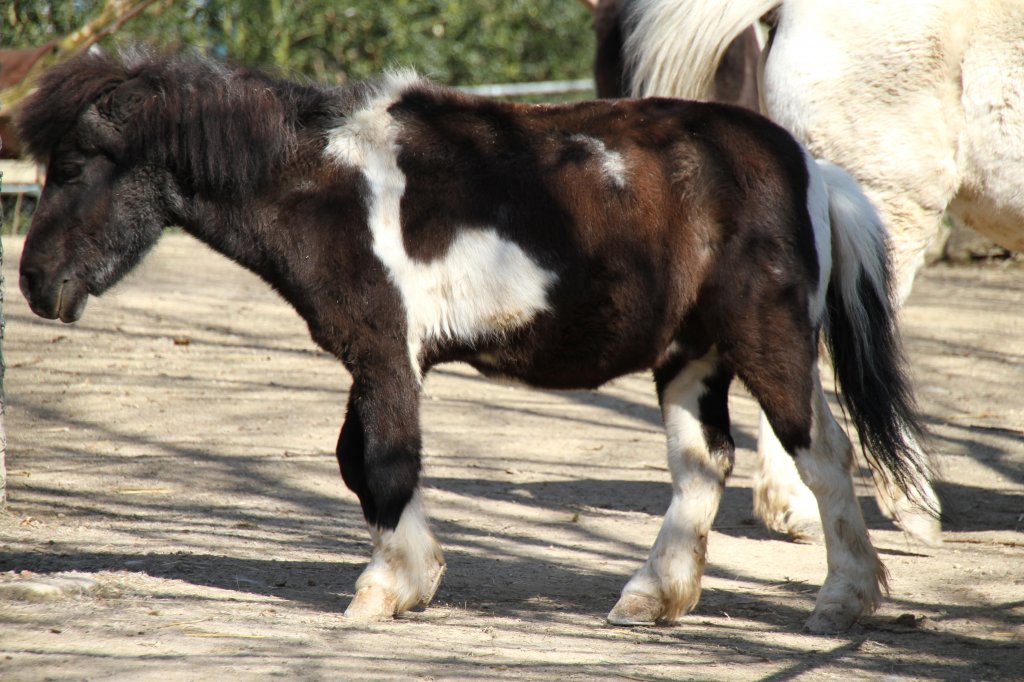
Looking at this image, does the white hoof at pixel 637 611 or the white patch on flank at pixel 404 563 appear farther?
the white hoof at pixel 637 611

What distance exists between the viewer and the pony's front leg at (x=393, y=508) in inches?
148

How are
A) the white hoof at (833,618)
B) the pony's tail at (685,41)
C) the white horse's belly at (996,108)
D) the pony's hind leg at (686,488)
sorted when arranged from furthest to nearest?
the pony's tail at (685,41)
the white horse's belly at (996,108)
the pony's hind leg at (686,488)
the white hoof at (833,618)

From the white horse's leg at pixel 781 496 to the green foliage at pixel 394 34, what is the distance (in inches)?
342

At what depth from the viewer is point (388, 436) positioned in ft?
12.3

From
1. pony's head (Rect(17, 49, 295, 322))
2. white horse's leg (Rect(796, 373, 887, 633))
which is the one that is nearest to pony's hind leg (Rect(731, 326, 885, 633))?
white horse's leg (Rect(796, 373, 887, 633))

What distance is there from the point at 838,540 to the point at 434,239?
1.66 m

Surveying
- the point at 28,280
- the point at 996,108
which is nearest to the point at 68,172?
the point at 28,280

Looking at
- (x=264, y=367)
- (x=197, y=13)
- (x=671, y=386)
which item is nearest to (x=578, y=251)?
(x=671, y=386)

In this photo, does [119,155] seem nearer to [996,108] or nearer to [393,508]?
[393,508]

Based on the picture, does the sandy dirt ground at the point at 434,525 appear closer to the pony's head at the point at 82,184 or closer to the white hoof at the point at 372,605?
the white hoof at the point at 372,605

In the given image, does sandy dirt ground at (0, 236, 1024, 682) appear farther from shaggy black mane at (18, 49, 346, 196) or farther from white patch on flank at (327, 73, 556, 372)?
white patch on flank at (327, 73, 556, 372)

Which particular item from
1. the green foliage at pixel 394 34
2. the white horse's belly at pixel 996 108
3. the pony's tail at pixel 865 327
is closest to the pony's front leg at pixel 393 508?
the pony's tail at pixel 865 327

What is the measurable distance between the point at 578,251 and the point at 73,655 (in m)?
1.89

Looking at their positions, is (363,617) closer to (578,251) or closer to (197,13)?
(578,251)
